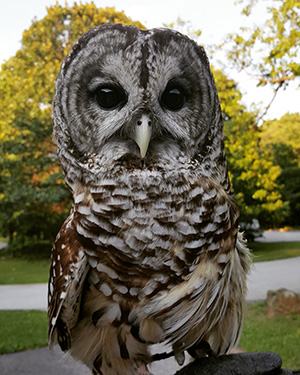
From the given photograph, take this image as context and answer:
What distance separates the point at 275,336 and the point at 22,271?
7.01 metres

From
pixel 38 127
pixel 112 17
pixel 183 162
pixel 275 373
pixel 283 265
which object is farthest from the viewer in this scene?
pixel 283 265

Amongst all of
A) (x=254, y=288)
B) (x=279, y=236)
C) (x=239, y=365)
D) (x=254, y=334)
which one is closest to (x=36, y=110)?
(x=254, y=334)

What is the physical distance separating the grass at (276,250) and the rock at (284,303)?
432 centimetres

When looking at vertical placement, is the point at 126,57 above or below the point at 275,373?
above

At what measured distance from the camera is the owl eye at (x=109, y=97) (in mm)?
1204

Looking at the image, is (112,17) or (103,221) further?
(112,17)

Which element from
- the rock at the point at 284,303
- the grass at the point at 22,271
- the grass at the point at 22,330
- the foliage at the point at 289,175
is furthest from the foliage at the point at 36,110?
the foliage at the point at 289,175

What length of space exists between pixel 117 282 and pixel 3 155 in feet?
22.3

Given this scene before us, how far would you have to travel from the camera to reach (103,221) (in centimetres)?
126

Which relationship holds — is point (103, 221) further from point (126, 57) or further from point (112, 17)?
point (112, 17)

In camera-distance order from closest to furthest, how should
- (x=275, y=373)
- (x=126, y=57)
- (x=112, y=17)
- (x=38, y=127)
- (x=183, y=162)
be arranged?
(x=126, y=57), (x=183, y=162), (x=275, y=373), (x=112, y=17), (x=38, y=127)

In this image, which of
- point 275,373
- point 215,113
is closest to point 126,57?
point 215,113

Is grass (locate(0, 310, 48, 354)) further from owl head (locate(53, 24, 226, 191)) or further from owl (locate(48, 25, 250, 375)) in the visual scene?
owl head (locate(53, 24, 226, 191))

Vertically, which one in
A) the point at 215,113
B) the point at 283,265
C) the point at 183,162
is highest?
the point at 215,113
